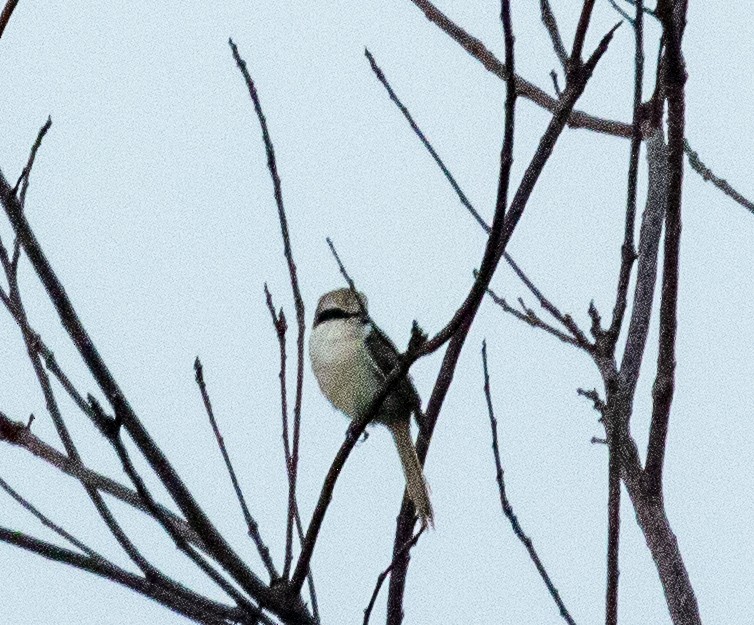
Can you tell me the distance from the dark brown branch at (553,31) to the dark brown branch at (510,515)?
782 mm

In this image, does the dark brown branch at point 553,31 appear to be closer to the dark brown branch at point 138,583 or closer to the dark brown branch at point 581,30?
the dark brown branch at point 581,30

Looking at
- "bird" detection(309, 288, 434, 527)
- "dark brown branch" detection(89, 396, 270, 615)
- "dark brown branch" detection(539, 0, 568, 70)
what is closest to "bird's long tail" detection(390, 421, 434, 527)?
"bird" detection(309, 288, 434, 527)

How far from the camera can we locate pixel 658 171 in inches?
98.8

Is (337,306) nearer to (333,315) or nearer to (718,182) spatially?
(333,315)

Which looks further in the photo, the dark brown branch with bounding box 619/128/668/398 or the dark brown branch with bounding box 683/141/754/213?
the dark brown branch with bounding box 683/141/754/213

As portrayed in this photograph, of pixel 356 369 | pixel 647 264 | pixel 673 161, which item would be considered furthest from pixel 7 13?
pixel 356 369

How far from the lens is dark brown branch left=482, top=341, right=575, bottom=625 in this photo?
2.26 metres

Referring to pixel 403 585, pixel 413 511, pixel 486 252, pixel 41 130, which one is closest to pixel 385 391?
pixel 486 252

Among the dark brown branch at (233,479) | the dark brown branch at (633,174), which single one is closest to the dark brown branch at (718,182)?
the dark brown branch at (633,174)

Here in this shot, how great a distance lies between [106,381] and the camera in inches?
70.1

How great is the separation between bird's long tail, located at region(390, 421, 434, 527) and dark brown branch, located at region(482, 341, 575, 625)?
435 millimetres

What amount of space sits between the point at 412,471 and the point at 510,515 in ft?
5.99

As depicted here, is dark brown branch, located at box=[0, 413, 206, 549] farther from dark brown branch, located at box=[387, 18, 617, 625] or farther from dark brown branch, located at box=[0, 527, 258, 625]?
dark brown branch, located at box=[387, 18, 617, 625]

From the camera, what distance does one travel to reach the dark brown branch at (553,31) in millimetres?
2900
